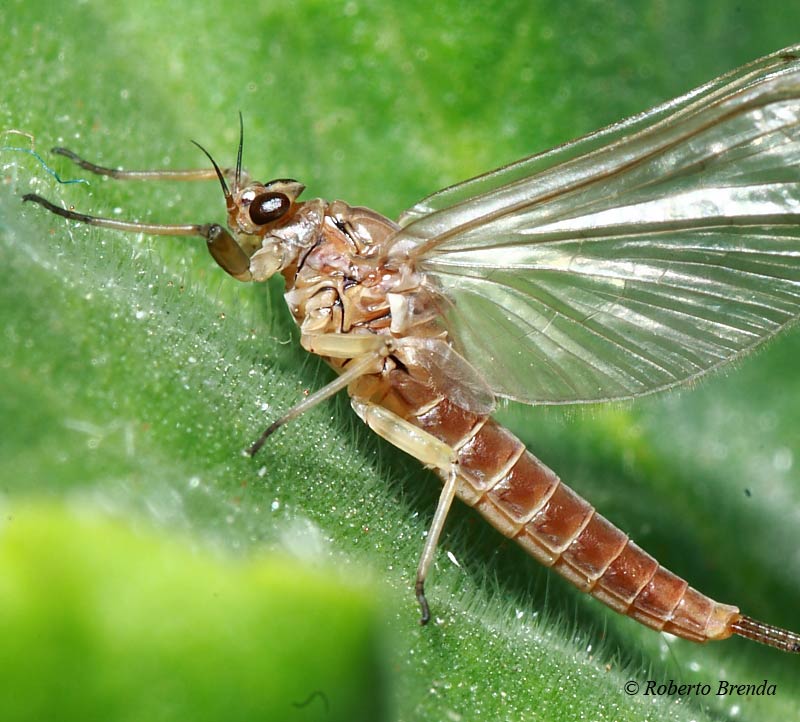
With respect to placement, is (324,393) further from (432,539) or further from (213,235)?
(213,235)

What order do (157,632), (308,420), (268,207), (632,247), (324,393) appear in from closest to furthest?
(157,632)
(308,420)
(324,393)
(632,247)
(268,207)

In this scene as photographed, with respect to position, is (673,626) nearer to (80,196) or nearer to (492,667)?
Answer: (492,667)

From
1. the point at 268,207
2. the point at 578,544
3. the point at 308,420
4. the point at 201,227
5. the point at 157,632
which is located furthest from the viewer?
the point at 268,207

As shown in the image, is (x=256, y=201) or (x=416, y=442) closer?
(x=416, y=442)

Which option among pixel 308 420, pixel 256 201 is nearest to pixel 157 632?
pixel 308 420

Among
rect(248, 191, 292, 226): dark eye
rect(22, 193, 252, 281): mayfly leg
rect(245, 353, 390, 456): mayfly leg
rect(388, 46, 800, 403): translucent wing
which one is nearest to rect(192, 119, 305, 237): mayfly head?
rect(248, 191, 292, 226): dark eye

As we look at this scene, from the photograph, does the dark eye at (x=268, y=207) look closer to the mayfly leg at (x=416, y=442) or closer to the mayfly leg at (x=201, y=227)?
the mayfly leg at (x=201, y=227)
